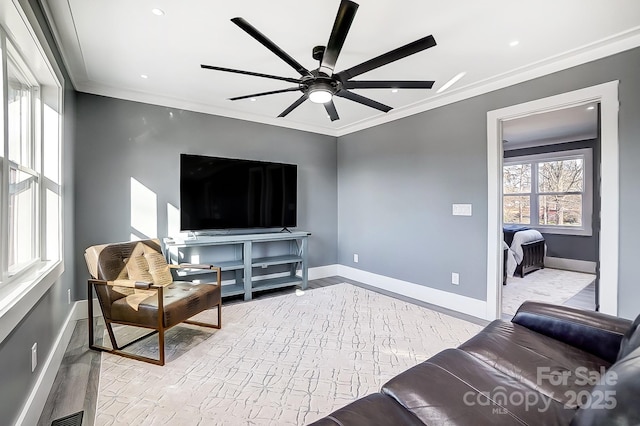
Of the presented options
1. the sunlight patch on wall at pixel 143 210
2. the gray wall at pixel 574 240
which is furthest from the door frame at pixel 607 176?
the sunlight patch on wall at pixel 143 210

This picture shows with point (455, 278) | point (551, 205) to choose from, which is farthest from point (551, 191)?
point (455, 278)

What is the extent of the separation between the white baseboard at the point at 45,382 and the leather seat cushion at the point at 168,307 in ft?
1.32

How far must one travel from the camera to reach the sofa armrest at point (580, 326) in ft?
4.96

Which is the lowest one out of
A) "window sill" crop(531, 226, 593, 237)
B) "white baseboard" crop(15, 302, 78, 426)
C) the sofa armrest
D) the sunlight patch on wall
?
"white baseboard" crop(15, 302, 78, 426)

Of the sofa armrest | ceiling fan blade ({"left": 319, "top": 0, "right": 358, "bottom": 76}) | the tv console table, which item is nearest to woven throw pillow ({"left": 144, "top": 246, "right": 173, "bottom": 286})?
the tv console table

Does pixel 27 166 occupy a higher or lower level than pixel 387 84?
lower

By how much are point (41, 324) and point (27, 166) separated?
3.55 feet

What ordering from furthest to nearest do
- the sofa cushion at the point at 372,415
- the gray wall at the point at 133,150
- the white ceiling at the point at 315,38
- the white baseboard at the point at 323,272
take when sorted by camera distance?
the white baseboard at the point at 323,272, the gray wall at the point at 133,150, the white ceiling at the point at 315,38, the sofa cushion at the point at 372,415

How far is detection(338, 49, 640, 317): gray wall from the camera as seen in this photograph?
238 cm

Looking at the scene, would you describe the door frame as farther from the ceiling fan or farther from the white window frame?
the white window frame

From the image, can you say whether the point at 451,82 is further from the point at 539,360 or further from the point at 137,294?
the point at 137,294

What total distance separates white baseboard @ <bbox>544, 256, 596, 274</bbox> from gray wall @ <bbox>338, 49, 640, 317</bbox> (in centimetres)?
394

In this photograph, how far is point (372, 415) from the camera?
39.9 inches

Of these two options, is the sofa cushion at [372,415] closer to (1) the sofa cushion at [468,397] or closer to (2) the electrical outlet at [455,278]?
(1) the sofa cushion at [468,397]
